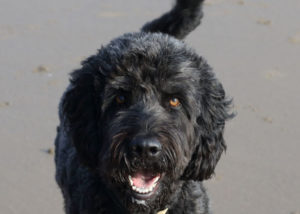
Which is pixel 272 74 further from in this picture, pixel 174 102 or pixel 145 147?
pixel 145 147

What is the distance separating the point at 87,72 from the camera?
4.02m

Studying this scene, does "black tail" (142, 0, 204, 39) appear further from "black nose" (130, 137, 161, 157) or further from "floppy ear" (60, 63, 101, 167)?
"black nose" (130, 137, 161, 157)

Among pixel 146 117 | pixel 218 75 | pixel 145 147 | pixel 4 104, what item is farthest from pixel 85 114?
pixel 218 75

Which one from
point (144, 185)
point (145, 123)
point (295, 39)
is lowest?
point (144, 185)

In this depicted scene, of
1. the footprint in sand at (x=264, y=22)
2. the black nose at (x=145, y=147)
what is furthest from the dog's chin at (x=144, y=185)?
the footprint in sand at (x=264, y=22)

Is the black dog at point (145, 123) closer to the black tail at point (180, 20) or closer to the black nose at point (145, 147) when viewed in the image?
the black nose at point (145, 147)

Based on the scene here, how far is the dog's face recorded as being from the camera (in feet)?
12.1

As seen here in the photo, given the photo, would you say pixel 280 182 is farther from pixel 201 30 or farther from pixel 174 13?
pixel 201 30

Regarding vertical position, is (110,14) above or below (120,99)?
above

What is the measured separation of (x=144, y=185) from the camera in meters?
3.89

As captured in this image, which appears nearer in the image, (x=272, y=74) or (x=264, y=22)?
(x=272, y=74)

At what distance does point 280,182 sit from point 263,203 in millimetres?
371

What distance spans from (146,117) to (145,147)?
23cm

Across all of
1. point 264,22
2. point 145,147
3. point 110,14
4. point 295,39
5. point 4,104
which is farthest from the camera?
point 110,14
